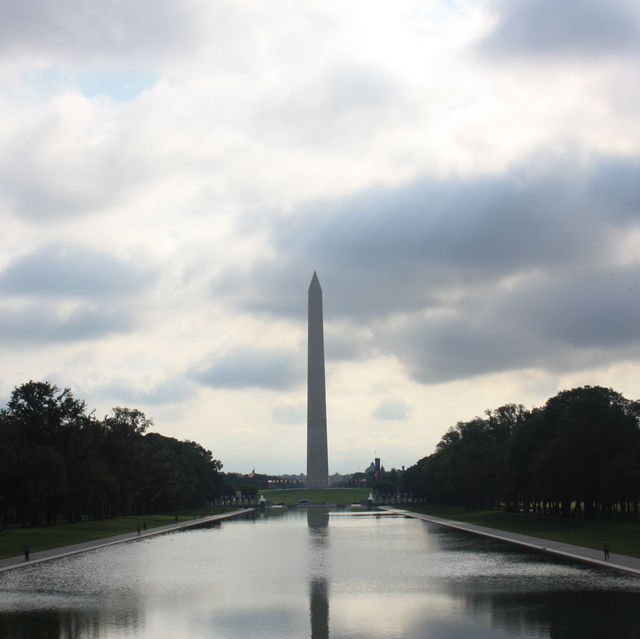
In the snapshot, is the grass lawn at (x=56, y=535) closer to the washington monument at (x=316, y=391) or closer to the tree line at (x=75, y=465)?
the tree line at (x=75, y=465)

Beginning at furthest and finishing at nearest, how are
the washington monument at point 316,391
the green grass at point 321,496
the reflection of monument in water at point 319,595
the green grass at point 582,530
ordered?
the green grass at point 321,496, the washington monument at point 316,391, the green grass at point 582,530, the reflection of monument in water at point 319,595

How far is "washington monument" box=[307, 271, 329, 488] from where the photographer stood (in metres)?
118

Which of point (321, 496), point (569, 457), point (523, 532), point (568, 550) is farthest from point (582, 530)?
point (321, 496)

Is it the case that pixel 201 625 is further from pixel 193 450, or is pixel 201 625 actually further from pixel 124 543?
pixel 193 450

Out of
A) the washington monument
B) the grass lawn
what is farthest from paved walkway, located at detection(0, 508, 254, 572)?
the washington monument

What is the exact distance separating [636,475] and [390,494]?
353 feet

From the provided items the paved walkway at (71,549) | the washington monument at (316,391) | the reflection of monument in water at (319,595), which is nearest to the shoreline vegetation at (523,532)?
the paved walkway at (71,549)

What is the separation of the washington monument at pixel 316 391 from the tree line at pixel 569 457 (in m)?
27.5

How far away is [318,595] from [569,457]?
4206cm

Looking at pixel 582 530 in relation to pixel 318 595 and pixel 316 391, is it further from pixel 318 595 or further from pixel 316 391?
pixel 316 391

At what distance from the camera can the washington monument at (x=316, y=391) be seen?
11762 cm

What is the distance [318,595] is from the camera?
26.0 m

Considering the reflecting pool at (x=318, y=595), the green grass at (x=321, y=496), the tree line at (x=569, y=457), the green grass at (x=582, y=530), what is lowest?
the green grass at (x=321, y=496)

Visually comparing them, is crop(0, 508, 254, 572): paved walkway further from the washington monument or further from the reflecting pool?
the washington monument
